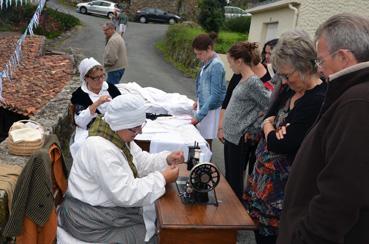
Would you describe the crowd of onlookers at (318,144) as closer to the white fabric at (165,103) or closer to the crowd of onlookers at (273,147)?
the crowd of onlookers at (273,147)

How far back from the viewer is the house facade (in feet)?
30.6

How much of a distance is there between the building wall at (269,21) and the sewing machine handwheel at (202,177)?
10903 millimetres

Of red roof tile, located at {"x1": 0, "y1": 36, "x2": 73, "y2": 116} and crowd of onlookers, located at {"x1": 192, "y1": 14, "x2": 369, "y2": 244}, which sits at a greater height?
crowd of onlookers, located at {"x1": 192, "y1": 14, "x2": 369, "y2": 244}

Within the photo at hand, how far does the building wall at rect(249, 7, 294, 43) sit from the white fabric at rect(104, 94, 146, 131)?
1096 cm

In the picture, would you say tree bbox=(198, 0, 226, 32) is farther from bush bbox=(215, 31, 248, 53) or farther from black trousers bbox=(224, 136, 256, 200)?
black trousers bbox=(224, 136, 256, 200)

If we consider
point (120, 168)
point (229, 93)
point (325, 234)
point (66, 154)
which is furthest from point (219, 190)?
point (66, 154)

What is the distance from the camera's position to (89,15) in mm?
31688

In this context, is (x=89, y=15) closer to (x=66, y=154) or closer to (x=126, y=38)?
(x=126, y=38)

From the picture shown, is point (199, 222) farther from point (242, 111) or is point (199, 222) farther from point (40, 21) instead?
point (40, 21)

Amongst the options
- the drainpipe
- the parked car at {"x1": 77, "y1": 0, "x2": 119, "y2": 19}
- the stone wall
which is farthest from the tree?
the stone wall

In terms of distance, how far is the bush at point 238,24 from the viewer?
86.6ft

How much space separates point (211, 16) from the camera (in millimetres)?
24406

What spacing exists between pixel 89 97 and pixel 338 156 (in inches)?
127

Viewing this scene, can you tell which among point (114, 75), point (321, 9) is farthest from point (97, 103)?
point (321, 9)
